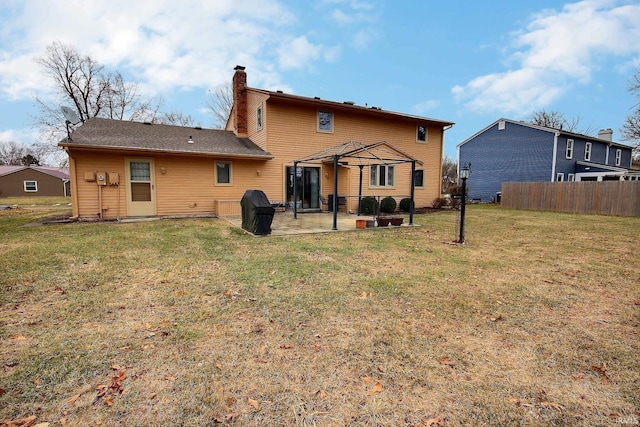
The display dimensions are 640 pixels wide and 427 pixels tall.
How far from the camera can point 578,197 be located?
15617mm

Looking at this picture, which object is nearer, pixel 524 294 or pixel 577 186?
pixel 524 294

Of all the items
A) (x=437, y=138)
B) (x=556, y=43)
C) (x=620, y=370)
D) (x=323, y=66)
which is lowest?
(x=620, y=370)

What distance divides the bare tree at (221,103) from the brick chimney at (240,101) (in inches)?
616

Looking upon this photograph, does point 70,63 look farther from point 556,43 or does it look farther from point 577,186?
point 577,186

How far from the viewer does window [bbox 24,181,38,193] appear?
117 ft

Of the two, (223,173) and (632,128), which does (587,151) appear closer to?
(632,128)

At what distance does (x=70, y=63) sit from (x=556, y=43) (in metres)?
32.2

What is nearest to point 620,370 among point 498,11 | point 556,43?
point 498,11

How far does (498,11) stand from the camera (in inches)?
483

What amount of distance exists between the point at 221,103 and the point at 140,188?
21534 millimetres

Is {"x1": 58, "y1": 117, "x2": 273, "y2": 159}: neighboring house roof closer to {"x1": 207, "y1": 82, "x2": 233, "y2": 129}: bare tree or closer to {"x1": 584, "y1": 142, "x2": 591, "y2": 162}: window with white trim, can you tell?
{"x1": 207, "y1": 82, "x2": 233, "y2": 129}: bare tree

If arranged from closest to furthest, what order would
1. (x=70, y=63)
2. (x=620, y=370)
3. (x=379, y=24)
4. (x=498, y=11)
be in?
(x=620, y=370) → (x=498, y=11) → (x=379, y=24) → (x=70, y=63)

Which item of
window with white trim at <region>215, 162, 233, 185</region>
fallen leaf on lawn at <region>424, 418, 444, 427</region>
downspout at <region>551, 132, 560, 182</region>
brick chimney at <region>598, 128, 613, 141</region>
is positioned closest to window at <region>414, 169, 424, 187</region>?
window with white trim at <region>215, 162, 233, 185</region>

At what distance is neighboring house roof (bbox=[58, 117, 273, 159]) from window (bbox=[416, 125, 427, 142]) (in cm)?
860
